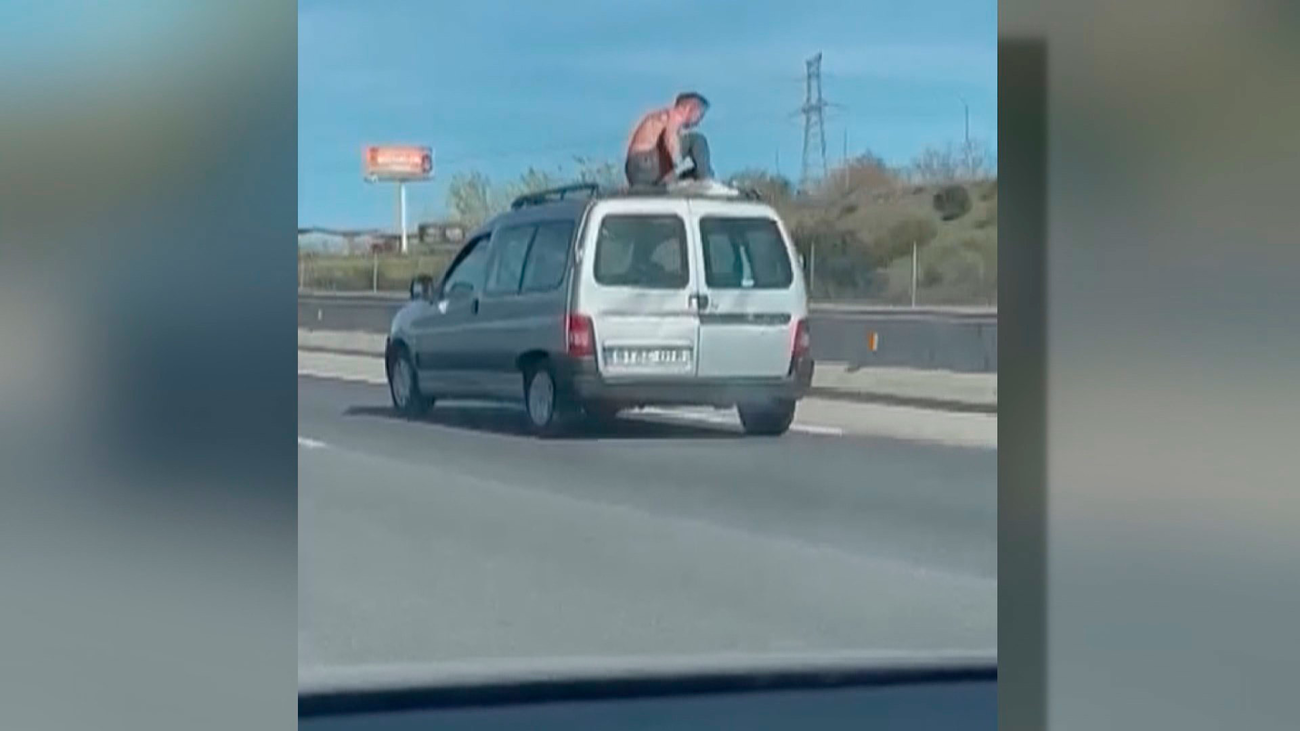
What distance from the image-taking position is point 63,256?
3.47 metres

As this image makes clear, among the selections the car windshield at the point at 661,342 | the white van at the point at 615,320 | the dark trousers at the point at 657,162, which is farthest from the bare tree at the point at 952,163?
the dark trousers at the point at 657,162

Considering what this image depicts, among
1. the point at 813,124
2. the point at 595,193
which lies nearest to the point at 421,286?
the point at 595,193

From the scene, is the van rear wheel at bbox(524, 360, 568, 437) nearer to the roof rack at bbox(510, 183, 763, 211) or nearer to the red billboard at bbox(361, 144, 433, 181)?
the roof rack at bbox(510, 183, 763, 211)

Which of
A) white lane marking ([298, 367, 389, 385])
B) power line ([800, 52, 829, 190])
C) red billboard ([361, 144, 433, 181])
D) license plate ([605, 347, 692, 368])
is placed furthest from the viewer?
license plate ([605, 347, 692, 368])

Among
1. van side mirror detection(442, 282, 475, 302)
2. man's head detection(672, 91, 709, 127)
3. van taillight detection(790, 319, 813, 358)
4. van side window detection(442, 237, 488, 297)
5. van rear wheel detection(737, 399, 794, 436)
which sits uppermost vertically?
man's head detection(672, 91, 709, 127)

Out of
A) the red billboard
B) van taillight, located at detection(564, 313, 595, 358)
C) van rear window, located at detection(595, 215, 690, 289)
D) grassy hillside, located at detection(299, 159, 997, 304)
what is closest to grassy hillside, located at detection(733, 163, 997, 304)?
grassy hillside, located at detection(299, 159, 997, 304)

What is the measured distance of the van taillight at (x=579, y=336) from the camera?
419cm

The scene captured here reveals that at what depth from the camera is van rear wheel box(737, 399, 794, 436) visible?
415 centimetres

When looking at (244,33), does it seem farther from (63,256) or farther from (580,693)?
(580,693)

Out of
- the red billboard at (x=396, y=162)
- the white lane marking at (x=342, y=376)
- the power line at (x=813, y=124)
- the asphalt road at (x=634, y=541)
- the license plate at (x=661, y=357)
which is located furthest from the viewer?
the license plate at (x=661, y=357)

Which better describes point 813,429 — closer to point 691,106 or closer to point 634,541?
point 634,541

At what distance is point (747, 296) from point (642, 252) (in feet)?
0.83

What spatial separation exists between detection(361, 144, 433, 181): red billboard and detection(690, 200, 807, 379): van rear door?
24.4 inches

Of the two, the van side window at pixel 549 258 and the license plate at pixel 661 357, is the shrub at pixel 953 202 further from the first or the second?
the van side window at pixel 549 258
